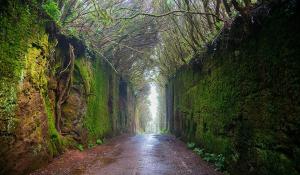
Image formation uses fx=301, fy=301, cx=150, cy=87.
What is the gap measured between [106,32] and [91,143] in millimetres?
7173

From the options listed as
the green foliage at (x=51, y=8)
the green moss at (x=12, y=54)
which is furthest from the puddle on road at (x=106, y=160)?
the green foliage at (x=51, y=8)

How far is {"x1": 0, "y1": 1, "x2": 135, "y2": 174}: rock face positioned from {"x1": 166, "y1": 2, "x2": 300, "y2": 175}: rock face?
5.18 metres

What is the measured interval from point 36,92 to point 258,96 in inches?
231

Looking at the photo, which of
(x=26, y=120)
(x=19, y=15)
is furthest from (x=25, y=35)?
(x=26, y=120)

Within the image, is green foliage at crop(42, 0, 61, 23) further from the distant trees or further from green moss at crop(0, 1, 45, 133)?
green moss at crop(0, 1, 45, 133)

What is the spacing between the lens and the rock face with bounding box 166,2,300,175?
501cm

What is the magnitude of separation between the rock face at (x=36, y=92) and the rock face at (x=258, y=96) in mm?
5183

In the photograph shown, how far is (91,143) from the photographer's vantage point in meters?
13.8

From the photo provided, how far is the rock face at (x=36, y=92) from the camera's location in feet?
22.8

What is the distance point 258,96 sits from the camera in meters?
6.24

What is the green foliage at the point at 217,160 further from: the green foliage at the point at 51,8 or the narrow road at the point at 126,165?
the green foliage at the point at 51,8

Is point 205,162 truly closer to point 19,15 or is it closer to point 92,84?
point 19,15

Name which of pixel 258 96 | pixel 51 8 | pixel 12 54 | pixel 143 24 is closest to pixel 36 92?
pixel 12 54

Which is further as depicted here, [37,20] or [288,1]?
[37,20]
